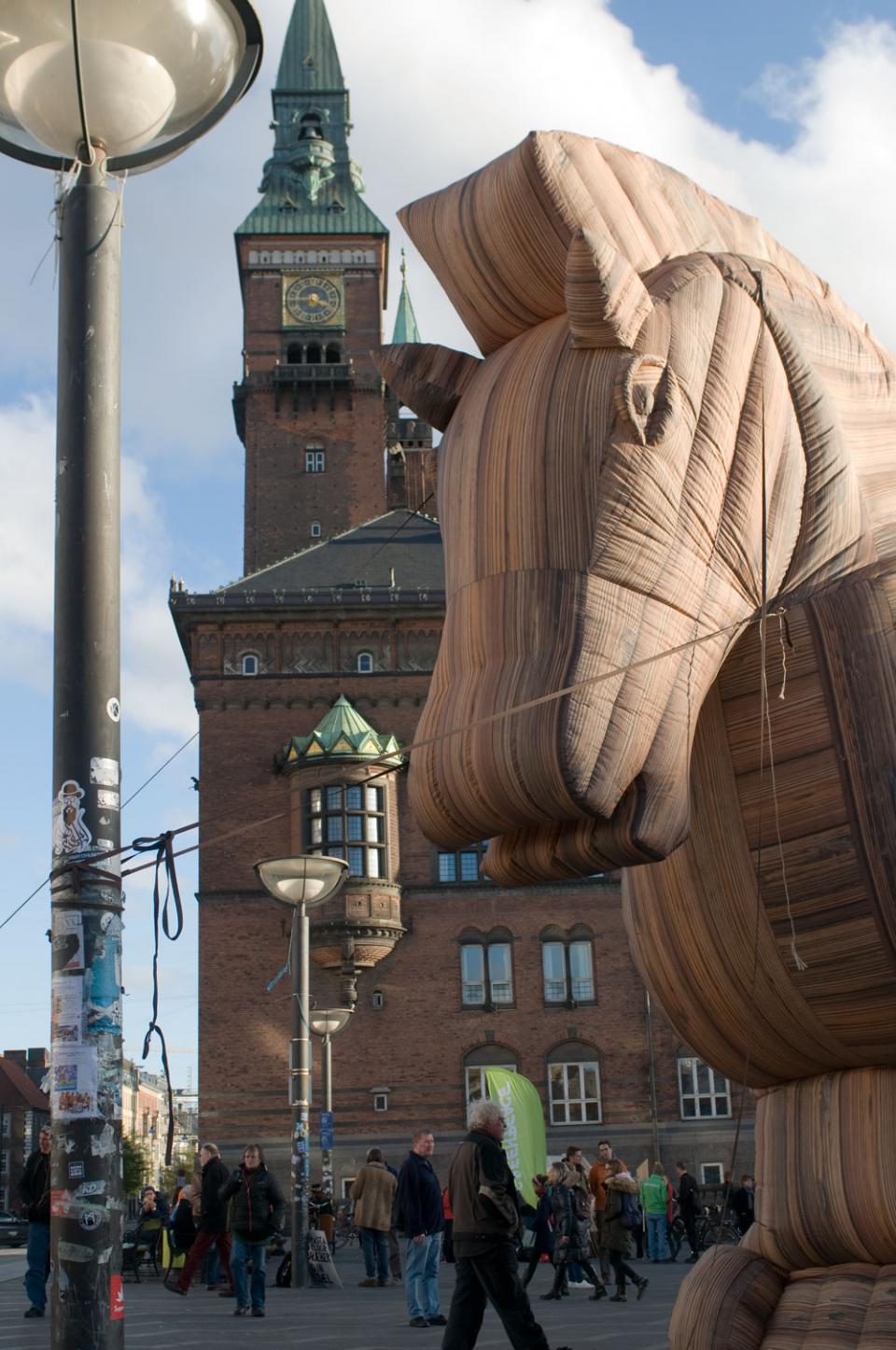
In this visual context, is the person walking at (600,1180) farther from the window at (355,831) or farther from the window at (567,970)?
the window at (567,970)

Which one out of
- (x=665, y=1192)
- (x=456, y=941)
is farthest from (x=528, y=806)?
(x=456, y=941)

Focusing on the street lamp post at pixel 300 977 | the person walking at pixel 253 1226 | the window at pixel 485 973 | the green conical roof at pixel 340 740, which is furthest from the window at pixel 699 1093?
the person walking at pixel 253 1226

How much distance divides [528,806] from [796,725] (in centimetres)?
84

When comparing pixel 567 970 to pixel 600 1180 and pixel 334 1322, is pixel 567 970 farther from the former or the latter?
pixel 334 1322

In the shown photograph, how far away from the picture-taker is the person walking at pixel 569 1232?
45.2 ft

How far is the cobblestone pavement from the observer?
9.38m

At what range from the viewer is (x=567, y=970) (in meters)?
34.9

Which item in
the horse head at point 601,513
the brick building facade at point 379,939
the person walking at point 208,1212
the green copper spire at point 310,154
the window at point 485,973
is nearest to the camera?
the horse head at point 601,513

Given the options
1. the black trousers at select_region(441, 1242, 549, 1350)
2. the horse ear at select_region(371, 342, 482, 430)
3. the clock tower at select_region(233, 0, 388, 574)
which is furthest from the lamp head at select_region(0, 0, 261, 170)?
the clock tower at select_region(233, 0, 388, 574)

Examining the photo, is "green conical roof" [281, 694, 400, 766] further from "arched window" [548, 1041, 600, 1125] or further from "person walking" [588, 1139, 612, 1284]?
"person walking" [588, 1139, 612, 1284]

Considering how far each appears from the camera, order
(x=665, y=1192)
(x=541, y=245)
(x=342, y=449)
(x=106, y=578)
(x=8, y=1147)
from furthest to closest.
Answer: (x=8, y=1147), (x=342, y=449), (x=665, y=1192), (x=106, y=578), (x=541, y=245)

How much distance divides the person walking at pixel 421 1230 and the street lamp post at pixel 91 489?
732 cm

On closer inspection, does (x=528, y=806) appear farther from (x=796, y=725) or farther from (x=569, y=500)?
(x=796, y=725)

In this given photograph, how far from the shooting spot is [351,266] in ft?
161
